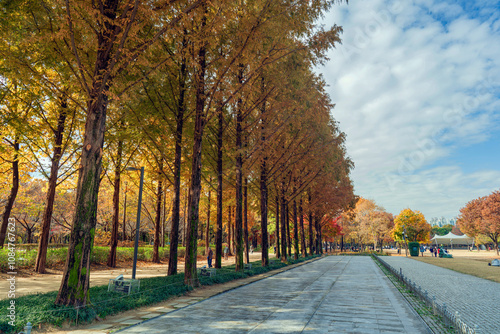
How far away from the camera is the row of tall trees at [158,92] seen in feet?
24.8

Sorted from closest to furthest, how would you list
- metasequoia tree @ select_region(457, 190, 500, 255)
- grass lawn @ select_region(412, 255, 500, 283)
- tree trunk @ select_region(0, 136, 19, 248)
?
tree trunk @ select_region(0, 136, 19, 248) → grass lawn @ select_region(412, 255, 500, 283) → metasequoia tree @ select_region(457, 190, 500, 255)

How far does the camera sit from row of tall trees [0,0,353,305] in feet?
24.8

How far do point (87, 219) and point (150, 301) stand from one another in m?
3.05

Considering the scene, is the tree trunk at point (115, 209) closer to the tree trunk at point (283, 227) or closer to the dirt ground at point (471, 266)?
the tree trunk at point (283, 227)

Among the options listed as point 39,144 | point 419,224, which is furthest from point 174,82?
point 419,224

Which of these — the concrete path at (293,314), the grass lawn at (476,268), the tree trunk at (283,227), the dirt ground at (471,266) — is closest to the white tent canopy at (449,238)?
the dirt ground at (471,266)

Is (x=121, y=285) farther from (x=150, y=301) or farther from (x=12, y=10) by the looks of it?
(x=12, y=10)

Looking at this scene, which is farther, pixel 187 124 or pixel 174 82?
pixel 187 124

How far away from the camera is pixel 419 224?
58.8 meters

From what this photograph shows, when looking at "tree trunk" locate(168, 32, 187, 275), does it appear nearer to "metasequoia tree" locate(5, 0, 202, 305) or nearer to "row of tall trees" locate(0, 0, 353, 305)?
"row of tall trees" locate(0, 0, 353, 305)

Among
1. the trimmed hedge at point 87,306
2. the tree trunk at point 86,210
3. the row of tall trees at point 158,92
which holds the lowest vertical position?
the trimmed hedge at point 87,306

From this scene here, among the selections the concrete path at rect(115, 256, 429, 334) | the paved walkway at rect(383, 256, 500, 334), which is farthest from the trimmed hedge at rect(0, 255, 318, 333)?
the paved walkway at rect(383, 256, 500, 334)

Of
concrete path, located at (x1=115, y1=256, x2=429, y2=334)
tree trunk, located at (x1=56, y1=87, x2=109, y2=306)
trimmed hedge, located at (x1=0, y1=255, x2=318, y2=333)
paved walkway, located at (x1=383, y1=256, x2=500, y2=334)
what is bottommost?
paved walkway, located at (x1=383, y1=256, x2=500, y2=334)

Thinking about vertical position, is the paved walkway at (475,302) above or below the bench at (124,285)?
below
